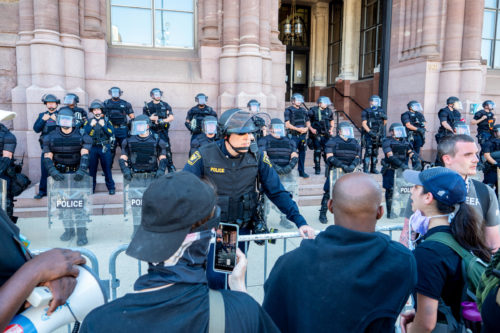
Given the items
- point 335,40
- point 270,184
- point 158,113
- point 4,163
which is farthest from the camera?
point 335,40

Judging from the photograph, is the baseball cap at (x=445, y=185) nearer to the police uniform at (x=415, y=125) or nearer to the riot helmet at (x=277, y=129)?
the riot helmet at (x=277, y=129)

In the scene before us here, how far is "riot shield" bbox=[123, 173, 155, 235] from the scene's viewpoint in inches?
220

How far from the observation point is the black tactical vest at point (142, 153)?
6.26 metres

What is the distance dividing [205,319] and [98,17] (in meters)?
9.65

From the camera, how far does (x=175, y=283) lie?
3.74 ft

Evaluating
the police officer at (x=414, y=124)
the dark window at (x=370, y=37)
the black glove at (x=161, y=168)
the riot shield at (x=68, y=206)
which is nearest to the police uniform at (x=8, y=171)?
the riot shield at (x=68, y=206)

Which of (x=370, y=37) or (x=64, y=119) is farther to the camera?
(x=370, y=37)

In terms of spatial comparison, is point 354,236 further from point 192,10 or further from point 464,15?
point 464,15

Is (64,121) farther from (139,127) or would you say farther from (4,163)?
(139,127)

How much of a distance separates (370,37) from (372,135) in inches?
279

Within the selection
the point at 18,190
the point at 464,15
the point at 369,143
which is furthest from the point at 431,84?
the point at 18,190

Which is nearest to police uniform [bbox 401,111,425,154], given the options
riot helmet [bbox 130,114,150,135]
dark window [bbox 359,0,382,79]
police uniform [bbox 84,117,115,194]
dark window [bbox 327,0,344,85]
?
dark window [bbox 359,0,382,79]

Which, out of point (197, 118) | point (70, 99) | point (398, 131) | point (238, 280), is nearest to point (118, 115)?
point (70, 99)

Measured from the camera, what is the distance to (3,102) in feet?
27.7
